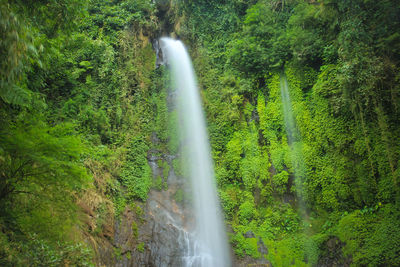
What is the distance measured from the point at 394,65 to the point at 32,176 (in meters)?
11.5

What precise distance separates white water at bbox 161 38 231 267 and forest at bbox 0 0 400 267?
53 cm

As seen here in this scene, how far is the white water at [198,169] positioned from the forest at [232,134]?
53 cm

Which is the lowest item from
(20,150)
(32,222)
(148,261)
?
(148,261)

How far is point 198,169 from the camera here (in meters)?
13.2

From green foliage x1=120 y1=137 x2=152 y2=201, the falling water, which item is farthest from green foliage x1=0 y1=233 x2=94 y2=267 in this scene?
the falling water

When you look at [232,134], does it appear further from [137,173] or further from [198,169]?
[137,173]

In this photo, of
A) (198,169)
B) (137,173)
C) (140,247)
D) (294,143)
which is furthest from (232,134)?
(140,247)

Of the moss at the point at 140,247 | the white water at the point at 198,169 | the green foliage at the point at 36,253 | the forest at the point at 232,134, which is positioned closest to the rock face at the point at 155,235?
the moss at the point at 140,247

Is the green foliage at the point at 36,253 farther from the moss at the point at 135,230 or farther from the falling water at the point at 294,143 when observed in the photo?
the falling water at the point at 294,143

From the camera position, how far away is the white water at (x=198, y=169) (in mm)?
10195

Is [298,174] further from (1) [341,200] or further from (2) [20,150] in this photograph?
(2) [20,150]

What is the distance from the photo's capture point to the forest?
513 cm

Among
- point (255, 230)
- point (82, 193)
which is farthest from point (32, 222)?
point (255, 230)

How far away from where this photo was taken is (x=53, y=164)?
4.55 meters
